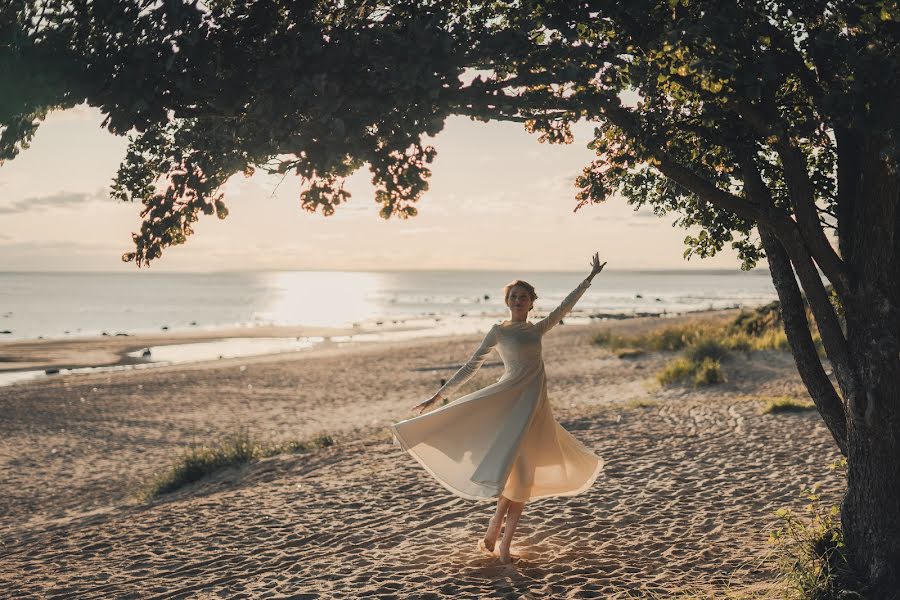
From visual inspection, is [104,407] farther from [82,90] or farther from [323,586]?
[82,90]

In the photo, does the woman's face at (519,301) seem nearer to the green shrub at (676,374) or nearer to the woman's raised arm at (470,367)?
the woman's raised arm at (470,367)

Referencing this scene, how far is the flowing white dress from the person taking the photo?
554cm

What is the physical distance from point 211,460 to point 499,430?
6.49 m

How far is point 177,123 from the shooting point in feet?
16.3

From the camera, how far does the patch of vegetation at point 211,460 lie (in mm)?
10062

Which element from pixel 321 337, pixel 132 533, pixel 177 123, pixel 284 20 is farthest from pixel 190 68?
pixel 321 337

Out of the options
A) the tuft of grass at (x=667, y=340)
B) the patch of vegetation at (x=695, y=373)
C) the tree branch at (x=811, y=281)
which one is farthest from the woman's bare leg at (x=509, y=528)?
the tuft of grass at (x=667, y=340)

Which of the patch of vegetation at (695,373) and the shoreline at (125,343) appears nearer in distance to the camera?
the patch of vegetation at (695,373)

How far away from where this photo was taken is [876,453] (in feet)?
15.4

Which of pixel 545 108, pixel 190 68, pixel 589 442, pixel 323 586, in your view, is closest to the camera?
pixel 190 68

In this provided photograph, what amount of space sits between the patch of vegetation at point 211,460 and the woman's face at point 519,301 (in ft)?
21.2

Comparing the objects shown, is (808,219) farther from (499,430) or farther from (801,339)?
(499,430)

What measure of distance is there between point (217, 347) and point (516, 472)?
38199mm

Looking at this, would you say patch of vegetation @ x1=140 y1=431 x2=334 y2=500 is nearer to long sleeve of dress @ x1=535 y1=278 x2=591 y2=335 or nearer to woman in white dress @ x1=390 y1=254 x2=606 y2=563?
woman in white dress @ x1=390 y1=254 x2=606 y2=563
